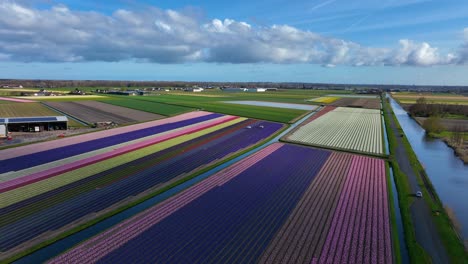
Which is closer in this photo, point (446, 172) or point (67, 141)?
point (446, 172)

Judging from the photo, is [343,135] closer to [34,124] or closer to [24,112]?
[34,124]

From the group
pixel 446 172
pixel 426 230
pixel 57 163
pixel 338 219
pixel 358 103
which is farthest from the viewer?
pixel 358 103

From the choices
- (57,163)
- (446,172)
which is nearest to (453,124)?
(446,172)

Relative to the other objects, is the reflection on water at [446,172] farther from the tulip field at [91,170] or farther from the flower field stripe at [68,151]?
the flower field stripe at [68,151]

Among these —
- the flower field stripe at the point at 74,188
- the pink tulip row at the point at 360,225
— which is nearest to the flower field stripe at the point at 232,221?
the pink tulip row at the point at 360,225

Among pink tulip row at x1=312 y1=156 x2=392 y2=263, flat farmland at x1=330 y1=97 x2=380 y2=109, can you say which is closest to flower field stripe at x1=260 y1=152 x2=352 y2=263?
pink tulip row at x1=312 y1=156 x2=392 y2=263

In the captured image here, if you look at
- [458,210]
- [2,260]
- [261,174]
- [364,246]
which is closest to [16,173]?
[2,260]
